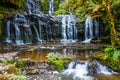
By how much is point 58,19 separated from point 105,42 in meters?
5.48

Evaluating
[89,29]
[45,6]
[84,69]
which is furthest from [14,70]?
[45,6]

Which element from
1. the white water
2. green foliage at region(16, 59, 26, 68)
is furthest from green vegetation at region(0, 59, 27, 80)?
the white water

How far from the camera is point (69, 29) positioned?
21.7 m

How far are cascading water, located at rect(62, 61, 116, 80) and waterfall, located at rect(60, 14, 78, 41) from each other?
10.2 m

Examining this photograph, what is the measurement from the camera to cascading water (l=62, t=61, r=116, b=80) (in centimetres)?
1032

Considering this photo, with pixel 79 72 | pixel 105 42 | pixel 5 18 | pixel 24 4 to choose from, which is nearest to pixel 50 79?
pixel 79 72

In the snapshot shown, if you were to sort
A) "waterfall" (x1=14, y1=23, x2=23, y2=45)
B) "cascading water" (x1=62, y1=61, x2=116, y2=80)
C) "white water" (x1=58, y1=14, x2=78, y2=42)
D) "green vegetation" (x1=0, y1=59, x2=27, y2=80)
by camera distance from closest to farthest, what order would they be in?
1. "green vegetation" (x1=0, y1=59, x2=27, y2=80)
2. "cascading water" (x1=62, y1=61, x2=116, y2=80)
3. "waterfall" (x1=14, y1=23, x2=23, y2=45)
4. "white water" (x1=58, y1=14, x2=78, y2=42)

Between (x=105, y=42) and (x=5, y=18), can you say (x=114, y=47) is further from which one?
(x=5, y=18)

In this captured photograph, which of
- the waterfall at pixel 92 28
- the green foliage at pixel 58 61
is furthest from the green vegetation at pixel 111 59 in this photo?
the waterfall at pixel 92 28

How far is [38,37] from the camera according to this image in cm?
2041

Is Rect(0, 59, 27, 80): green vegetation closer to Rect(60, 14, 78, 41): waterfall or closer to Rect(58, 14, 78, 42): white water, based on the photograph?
Rect(58, 14, 78, 42): white water

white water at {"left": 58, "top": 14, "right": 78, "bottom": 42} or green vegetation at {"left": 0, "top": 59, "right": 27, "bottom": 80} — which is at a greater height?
white water at {"left": 58, "top": 14, "right": 78, "bottom": 42}

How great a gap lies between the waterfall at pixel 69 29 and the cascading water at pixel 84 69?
1017 centimetres

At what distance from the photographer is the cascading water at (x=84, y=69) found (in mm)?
10316
